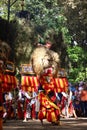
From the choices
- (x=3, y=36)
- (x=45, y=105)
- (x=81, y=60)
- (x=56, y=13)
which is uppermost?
(x=56, y=13)

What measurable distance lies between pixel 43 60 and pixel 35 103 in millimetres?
7029

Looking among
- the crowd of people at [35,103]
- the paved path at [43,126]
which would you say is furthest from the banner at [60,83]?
the crowd of people at [35,103]

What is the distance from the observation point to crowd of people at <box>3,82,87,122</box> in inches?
857

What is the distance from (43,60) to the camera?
15164 mm

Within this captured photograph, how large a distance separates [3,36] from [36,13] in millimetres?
42782

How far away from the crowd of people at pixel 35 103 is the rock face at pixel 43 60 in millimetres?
5612

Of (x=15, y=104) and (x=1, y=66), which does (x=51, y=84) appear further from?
(x=15, y=104)

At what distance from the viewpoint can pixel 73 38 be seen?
40469mm

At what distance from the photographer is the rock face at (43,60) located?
15102mm

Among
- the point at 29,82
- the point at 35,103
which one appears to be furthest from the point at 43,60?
the point at 35,103

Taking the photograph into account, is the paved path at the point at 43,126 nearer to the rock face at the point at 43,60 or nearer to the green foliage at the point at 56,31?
the rock face at the point at 43,60

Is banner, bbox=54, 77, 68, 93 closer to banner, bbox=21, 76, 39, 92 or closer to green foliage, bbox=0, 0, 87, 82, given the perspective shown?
banner, bbox=21, 76, 39, 92

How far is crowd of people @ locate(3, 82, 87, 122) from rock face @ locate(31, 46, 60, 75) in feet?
18.4

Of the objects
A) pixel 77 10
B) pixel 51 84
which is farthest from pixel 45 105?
pixel 77 10
